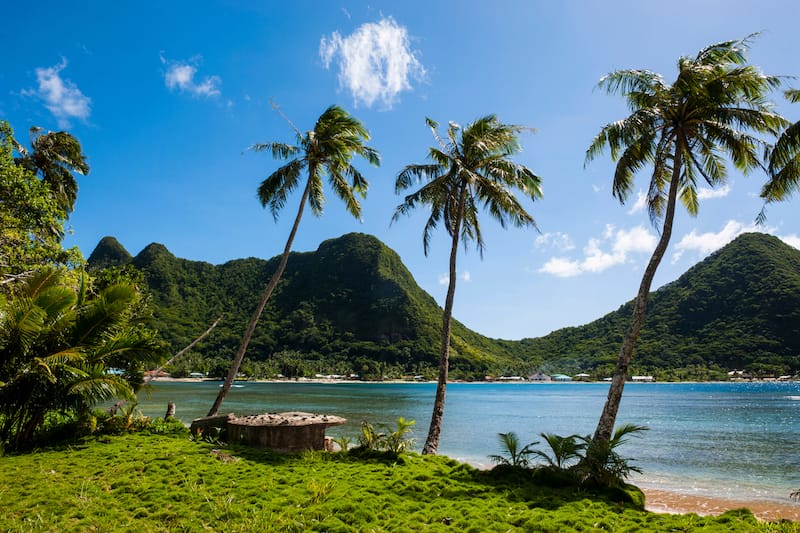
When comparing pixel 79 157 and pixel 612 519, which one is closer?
pixel 612 519

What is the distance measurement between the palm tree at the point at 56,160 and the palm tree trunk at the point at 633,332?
22671mm

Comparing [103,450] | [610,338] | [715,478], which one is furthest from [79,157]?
[610,338]

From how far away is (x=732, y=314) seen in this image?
310ft

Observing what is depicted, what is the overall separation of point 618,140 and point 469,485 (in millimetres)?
8401

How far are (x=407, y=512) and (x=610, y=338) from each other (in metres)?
143

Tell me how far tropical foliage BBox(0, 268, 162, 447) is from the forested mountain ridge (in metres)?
86.4

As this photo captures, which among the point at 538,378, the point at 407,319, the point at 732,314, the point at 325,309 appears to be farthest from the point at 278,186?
the point at 538,378

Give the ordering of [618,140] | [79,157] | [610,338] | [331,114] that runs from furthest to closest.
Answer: [610,338]
[79,157]
[331,114]
[618,140]

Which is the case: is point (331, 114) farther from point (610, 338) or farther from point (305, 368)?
point (610, 338)

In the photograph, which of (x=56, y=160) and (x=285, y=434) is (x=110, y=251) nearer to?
(x=56, y=160)

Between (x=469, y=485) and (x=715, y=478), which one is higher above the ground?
(x=469, y=485)

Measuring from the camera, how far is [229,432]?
465 inches

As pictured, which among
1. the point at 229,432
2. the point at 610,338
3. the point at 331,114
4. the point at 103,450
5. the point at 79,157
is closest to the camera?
the point at 103,450

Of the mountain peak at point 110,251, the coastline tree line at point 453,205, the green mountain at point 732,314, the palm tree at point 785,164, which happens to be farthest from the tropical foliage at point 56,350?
the mountain peak at point 110,251
